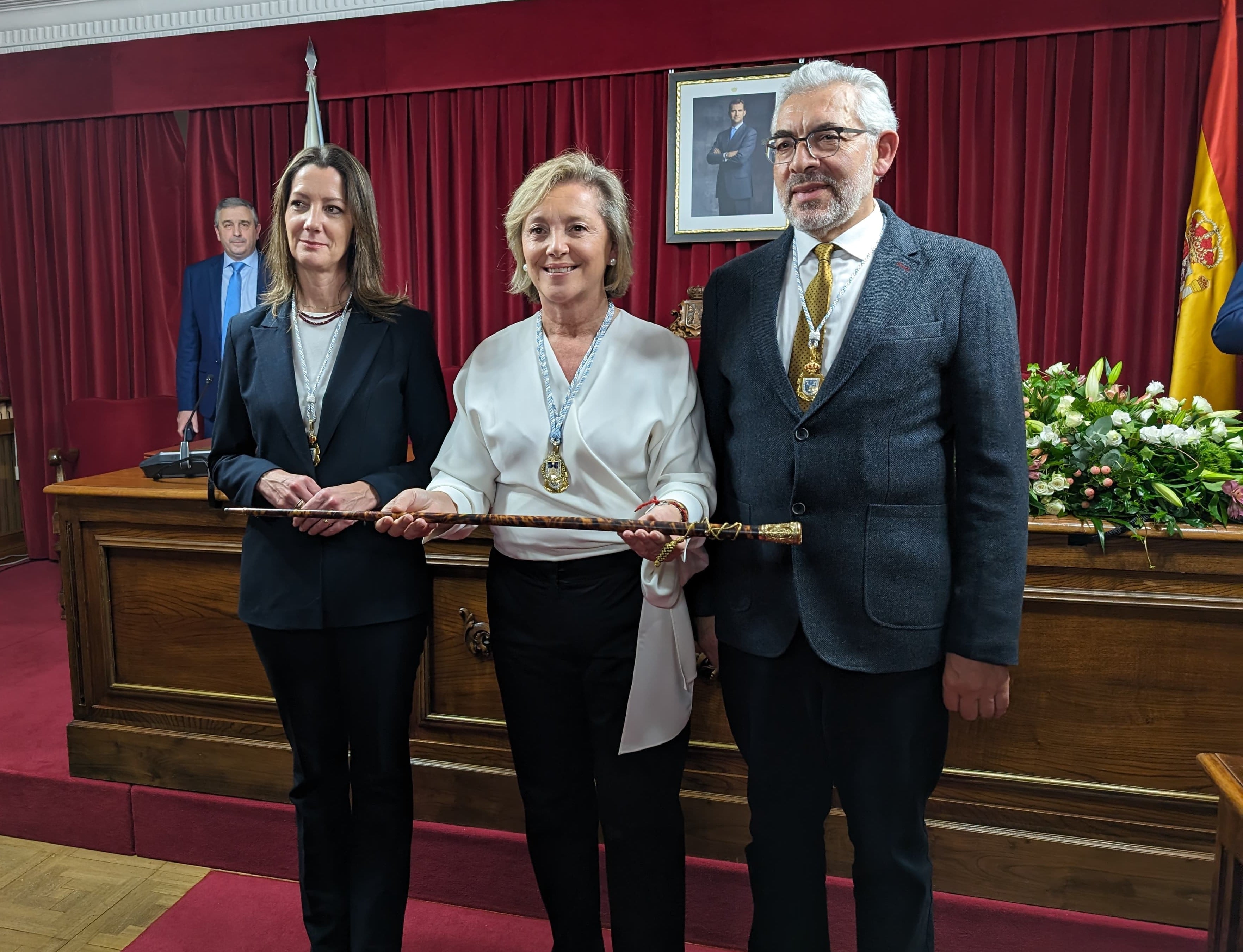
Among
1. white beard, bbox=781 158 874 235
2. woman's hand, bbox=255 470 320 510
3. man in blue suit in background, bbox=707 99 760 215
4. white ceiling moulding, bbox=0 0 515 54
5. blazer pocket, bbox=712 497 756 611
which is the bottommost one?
blazer pocket, bbox=712 497 756 611

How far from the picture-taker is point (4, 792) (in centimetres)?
241

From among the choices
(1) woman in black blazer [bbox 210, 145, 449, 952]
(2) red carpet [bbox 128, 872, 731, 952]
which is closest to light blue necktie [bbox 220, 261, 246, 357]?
(2) red carpet [bbox 128, 872, 731, 952]

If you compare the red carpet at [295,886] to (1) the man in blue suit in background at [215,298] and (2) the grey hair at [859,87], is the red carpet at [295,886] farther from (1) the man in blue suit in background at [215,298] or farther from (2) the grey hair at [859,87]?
(1) the man in blue suit in background at [215,298]

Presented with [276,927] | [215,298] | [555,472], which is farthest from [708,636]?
[215,298]

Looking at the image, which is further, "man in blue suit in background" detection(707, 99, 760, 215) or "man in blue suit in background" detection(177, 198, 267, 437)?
"man in blue suit in background" detection(177, 198, 267, 437)

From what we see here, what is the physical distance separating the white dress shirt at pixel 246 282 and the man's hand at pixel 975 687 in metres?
4.18

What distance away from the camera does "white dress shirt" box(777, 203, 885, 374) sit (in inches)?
53.4

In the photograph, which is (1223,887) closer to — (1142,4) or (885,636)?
(885,636)

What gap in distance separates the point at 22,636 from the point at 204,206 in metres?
2.64

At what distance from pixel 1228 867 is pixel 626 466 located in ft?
3.05

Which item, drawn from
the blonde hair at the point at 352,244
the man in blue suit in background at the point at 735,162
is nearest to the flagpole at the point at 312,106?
the man in blue suit in background at the point at 735,162

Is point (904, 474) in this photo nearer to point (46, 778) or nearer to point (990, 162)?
point (46, 778)

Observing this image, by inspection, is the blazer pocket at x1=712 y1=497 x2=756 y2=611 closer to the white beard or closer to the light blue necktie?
the white beard

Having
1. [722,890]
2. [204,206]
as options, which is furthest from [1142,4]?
[204,206]
